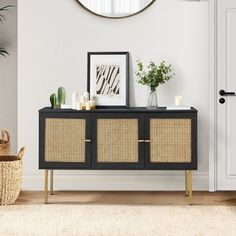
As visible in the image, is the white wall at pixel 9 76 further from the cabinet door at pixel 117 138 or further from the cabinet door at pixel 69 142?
the cabinet door at pixel 117 138

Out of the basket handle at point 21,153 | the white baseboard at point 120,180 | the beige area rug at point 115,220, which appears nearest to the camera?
the beige area rug at point 115,220

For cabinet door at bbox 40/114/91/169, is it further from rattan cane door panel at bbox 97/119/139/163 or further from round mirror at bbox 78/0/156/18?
round mirror at bbox 78/0/156/18

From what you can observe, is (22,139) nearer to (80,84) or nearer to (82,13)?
(80,84)

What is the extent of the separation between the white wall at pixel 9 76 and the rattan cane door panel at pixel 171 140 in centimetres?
184

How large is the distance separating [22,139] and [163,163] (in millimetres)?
1389

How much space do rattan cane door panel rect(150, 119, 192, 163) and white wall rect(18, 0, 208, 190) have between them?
1.80ft

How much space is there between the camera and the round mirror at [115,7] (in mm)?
5629

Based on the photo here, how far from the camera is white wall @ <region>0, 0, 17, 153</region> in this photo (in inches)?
249

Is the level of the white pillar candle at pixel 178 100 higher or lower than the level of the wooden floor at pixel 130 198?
higher

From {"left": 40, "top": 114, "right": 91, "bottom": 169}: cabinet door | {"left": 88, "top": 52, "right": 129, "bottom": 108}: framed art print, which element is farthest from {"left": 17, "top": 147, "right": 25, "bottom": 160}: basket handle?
{"left": 88, "top": 52, "right": 129, "bottom": 108}: framed art print

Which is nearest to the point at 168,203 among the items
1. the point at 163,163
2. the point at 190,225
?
the point at 163,163

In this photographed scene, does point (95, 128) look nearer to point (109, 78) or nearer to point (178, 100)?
point (109, 78)

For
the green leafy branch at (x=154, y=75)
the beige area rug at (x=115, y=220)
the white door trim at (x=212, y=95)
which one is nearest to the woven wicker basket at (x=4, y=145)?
the beige area rug at (x=115, y=220)

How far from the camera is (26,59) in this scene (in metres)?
5.69
